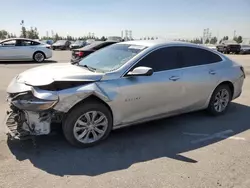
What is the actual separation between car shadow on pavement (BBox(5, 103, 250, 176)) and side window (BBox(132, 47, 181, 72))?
1119 mm

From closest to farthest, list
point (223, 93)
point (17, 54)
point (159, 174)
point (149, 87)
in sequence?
point (159, 174) → point (149, 87) → point (223, 93) → point (17, 54)

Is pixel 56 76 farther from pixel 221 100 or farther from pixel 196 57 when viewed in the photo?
pixel 221 100

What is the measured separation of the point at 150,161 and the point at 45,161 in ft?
4.63

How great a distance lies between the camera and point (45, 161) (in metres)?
3.70

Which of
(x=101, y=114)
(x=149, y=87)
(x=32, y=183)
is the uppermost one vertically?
(x=149, y=87)

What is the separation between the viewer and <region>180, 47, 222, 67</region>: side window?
5.15 metres

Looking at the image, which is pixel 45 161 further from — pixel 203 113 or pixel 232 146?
pixel 203 113

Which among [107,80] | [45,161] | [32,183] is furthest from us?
[107,80]

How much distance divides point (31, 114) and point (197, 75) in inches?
119

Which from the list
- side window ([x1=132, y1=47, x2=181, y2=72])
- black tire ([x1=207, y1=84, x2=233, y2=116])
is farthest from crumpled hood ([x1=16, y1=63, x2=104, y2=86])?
black tire ([x1=207, y1=84, x2=233, y2=116])

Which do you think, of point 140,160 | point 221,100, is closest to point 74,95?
point 140,160

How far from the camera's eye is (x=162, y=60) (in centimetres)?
482

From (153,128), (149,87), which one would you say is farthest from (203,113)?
(149,87)

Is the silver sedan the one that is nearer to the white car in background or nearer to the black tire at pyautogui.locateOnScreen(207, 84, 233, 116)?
the black tire at pyautogui.locateOnScreen(207, 84, 233, 116)
